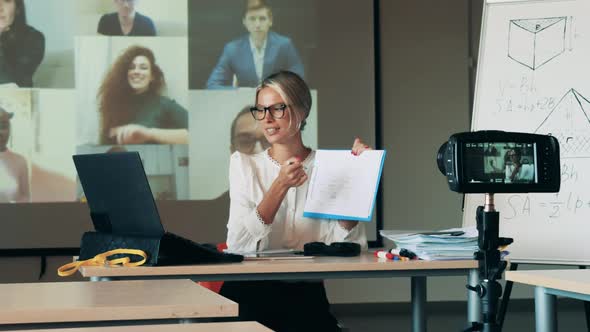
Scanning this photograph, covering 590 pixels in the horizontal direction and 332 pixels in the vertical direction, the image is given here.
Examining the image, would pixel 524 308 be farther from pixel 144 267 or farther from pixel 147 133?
pixel 144 267

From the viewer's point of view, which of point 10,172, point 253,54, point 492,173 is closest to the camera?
point 492,173

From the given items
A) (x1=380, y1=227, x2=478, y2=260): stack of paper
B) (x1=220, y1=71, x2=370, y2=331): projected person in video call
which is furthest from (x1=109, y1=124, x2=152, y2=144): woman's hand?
(x1=380, y1=227, x2=478, y2=260): stack of paper

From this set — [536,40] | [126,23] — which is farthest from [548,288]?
[126,23]

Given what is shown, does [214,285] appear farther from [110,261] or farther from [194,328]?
[194,328]

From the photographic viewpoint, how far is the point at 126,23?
16.5 feet

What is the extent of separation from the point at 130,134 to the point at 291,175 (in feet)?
7.53

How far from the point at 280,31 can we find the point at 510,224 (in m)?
2.00

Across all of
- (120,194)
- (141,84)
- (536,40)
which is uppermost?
(536,40)

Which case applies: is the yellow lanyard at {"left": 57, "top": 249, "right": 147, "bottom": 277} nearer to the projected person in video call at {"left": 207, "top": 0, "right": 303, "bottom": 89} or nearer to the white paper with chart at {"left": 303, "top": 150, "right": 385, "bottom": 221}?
the white paper with chart at {"left": 303, "top": 150, "right": 385, "bottom": 221}

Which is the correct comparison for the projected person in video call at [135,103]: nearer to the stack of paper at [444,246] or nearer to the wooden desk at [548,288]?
the stack of paper at [444,246]

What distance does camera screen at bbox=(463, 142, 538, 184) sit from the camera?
7.24ft

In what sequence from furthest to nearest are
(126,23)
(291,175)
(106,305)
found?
1. (126,23)
2. (291,175)
3. (106,305)

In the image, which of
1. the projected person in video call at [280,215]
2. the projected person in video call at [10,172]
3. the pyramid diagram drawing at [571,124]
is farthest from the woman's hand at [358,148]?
the projected person in video call at [10,172]

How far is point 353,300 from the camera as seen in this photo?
5582 millimetres
